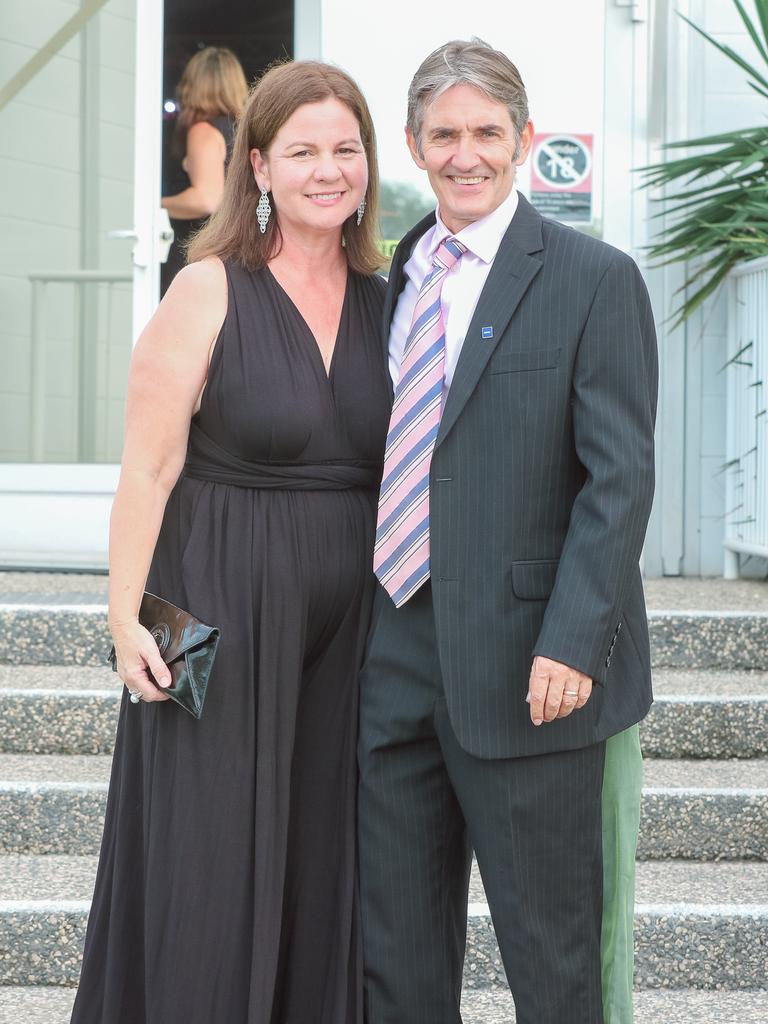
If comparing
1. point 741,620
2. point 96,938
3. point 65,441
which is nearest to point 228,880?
point 96,938

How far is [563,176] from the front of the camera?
190 inches

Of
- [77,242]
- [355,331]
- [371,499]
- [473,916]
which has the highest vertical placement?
[77,242]

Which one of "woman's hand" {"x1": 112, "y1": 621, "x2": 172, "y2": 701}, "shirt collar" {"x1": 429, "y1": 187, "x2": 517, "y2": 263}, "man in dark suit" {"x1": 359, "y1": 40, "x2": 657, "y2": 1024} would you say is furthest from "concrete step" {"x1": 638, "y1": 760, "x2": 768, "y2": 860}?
"shirt collar" {"x1": 429, "y1": 187, "x2": 517, "y2": 263}

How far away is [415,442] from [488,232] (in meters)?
0.34

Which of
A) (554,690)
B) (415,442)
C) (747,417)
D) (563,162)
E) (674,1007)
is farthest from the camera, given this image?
(563,162)

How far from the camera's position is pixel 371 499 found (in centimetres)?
217

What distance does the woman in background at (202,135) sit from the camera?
4.86 meters

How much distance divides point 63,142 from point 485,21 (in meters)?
1.64

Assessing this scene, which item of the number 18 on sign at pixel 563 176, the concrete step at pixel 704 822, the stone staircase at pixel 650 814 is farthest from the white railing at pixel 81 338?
the concrete step at pixel 704 822

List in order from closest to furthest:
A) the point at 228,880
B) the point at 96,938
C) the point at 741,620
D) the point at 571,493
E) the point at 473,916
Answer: the point at 571,493 → the point at 228,880 → the point at 96,938 → the point at 473,916 → the point at 741,620

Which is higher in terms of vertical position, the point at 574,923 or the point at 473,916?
the point at 574,923

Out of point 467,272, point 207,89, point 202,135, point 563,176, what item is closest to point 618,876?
point 467,272

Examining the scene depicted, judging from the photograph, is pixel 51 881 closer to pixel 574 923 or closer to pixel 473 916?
pixel 473 916

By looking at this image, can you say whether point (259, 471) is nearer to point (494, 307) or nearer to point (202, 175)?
point (494, 307)
